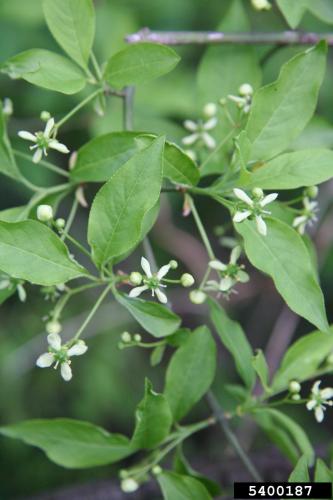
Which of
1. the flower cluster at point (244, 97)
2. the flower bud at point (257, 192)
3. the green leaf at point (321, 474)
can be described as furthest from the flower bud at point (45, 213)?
the green leaf at point (321, 474)

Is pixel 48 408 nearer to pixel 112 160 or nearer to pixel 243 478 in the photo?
pixel 243 478

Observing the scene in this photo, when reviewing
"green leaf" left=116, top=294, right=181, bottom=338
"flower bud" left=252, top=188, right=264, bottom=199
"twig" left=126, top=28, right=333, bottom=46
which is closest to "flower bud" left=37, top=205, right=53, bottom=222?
"green leaf" left=116, top=294, right=181, bottom=338

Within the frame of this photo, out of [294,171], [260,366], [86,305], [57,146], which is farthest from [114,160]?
[86,305]

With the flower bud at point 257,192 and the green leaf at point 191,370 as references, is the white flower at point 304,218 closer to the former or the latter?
the flower bud at point 257,192

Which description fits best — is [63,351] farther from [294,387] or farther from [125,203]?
[294,387]

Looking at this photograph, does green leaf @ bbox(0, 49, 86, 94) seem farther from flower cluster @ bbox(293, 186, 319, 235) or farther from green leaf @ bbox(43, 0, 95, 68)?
flower cluster @ bbox(293, 186, 319, 235)
